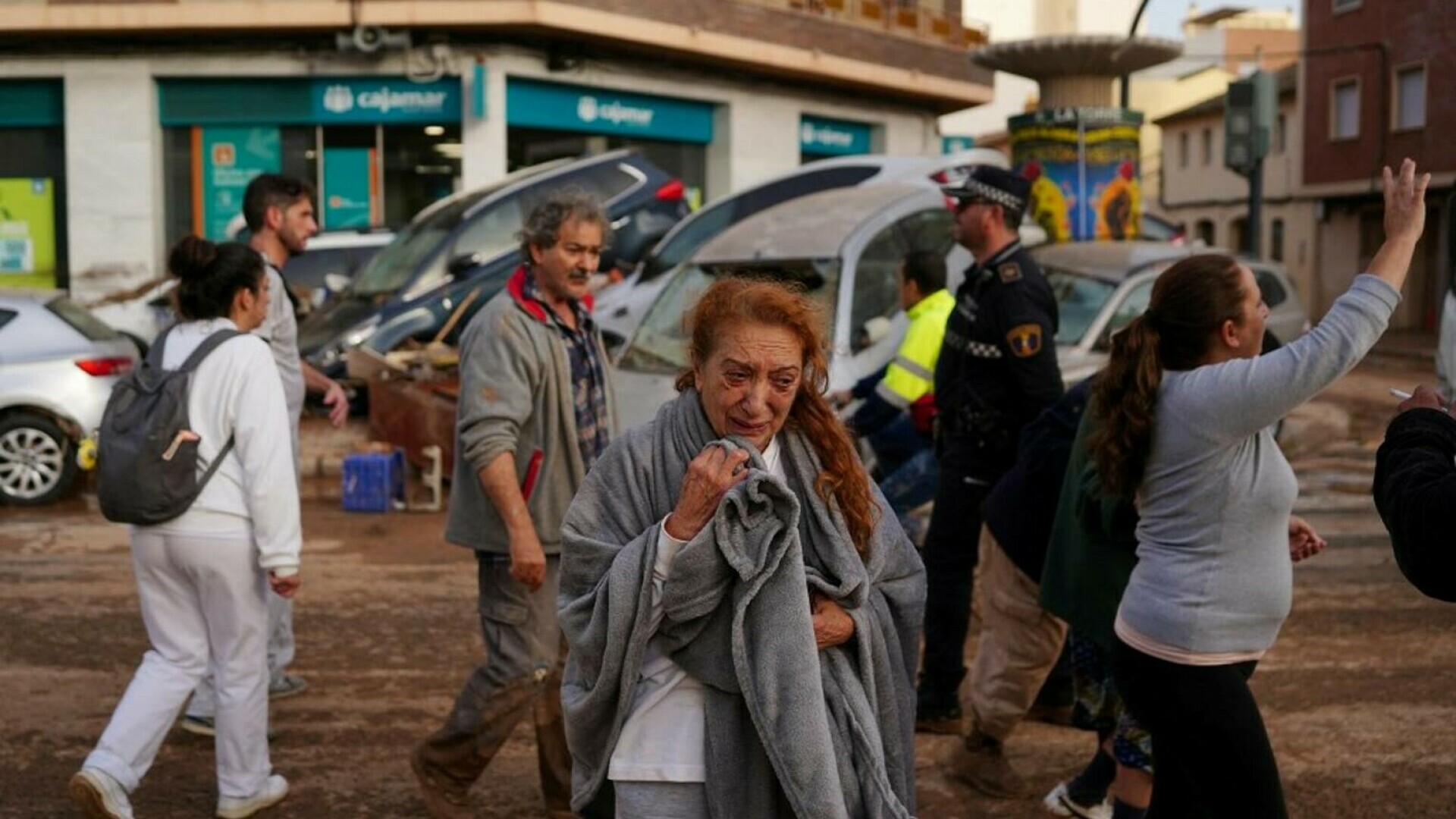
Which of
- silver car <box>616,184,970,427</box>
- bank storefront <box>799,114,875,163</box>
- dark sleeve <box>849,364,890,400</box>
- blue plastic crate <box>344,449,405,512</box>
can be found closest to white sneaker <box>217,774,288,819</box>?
dark sleeve <box>849,364,890,400</box>

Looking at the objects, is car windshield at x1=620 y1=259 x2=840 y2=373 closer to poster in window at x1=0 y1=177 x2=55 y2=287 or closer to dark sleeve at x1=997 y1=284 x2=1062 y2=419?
dark sleeve at x1=997 y1=284 x2=1062 y2=419

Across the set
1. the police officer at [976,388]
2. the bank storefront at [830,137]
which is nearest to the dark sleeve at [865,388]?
the police officer at [976,388]

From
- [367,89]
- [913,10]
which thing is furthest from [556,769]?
[913,10]

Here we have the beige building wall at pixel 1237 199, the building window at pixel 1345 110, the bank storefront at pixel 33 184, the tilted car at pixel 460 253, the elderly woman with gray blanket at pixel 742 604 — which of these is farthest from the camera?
the beige building wall at pixel 1237 199

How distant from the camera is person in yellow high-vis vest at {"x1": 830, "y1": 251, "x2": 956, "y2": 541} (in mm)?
7238

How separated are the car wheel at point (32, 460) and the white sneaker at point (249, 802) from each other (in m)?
7.86

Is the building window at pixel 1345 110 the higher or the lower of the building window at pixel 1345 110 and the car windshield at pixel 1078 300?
the higher

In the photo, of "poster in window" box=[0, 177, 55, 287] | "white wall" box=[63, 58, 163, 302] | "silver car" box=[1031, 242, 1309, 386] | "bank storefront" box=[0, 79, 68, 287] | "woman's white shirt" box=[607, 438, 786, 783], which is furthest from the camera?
"poster in window" box=[0, 177, 55, 287]

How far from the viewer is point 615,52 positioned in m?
25.8

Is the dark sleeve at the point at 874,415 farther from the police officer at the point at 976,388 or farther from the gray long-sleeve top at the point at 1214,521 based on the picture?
the gray long-sleeve top at the point at 1214,521

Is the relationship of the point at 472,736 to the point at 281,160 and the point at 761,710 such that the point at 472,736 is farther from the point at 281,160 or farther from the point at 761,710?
the point at 281,160

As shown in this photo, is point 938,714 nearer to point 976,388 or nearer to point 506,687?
point 976,388

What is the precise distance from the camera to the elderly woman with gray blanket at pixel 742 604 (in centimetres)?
302

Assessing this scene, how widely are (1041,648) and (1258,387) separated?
190cm
